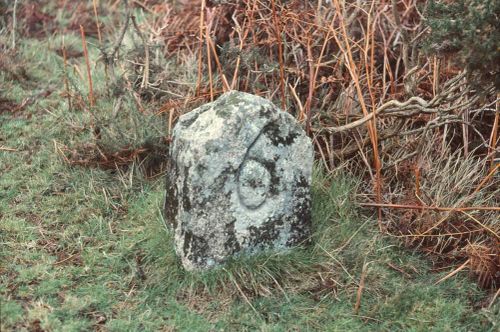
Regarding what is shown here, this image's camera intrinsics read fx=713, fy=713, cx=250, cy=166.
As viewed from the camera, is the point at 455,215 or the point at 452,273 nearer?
the point at 452,273

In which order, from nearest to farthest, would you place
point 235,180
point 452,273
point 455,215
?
point 235,180 → point 452,273 → point 455,215

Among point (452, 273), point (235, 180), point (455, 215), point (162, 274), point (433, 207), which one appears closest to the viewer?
point (235, 180)

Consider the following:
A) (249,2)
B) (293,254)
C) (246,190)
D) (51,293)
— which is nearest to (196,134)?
(246,190)

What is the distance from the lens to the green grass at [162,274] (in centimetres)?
331

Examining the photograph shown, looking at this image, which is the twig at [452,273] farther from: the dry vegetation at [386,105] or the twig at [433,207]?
the twig at [433,207]

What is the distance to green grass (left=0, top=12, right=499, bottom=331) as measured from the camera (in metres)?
3.31

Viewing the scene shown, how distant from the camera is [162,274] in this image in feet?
11.5

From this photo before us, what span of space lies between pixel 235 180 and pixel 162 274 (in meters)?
0.60

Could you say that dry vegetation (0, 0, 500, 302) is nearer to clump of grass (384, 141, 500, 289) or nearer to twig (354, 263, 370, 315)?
clump of grass (384, 141, 500, 289)

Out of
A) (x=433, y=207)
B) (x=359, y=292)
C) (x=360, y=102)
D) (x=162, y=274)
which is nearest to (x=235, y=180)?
(x=162, y=274)

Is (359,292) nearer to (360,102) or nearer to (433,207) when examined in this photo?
(433,207)

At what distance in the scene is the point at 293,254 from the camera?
3557mm

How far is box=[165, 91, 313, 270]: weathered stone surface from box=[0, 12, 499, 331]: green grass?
4.6 inches

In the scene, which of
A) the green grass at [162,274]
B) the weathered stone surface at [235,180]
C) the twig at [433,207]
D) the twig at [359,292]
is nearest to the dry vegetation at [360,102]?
the twig at [433,207]
